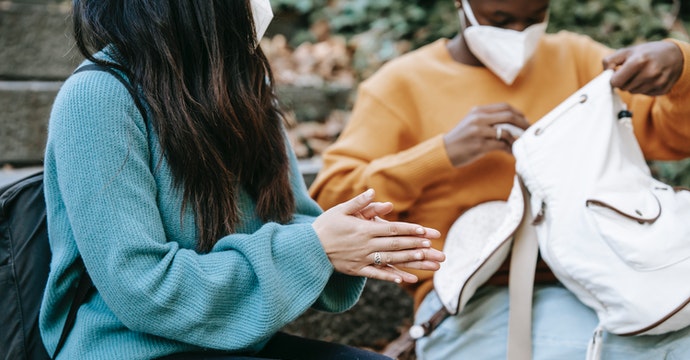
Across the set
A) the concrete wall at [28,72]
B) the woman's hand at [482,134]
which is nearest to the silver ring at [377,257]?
the woman's hand at [482,134]

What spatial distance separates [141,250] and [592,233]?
94 centimetres

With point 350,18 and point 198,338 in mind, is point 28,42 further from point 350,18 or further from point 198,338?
point 198,338

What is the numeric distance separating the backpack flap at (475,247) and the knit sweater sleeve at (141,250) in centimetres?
47

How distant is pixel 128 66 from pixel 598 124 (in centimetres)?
106

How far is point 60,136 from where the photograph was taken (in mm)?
1240

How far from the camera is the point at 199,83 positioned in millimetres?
1393

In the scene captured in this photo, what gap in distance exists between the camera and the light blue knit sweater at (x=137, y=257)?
1229mm

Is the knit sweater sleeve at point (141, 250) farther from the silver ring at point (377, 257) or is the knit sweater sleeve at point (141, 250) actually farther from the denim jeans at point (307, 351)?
the denim jeans at point (307, 351)

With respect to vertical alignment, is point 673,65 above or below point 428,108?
above

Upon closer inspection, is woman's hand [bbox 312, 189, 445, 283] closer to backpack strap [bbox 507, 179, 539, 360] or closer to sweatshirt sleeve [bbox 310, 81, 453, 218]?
backpack strap [bbox 507, 179, 539, 360]

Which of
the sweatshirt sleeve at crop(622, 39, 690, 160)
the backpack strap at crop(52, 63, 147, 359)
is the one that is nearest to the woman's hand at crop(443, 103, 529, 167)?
the sweatshirt sleeve at crop(622, 39, 690, 160)

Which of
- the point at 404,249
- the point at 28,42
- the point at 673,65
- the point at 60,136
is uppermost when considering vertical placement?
the point at 60,136

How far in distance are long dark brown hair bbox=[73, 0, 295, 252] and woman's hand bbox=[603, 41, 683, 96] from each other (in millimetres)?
882

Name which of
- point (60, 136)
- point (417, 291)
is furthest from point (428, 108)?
point (60, 136)
